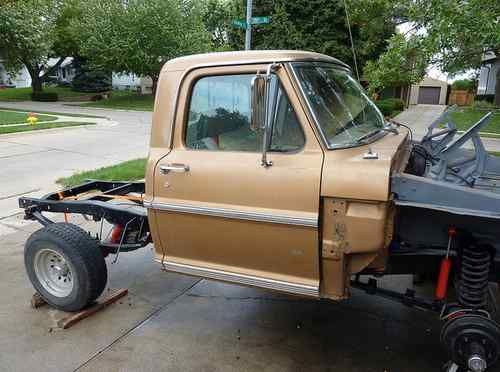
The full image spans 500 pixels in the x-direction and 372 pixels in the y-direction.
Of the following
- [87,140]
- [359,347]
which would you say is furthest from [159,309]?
[87,140]

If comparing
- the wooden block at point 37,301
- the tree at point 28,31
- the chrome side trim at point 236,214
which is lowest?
the wooden block at point 37,301

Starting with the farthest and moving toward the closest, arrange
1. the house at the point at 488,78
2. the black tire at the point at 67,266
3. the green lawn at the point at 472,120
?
the house at the point at 488,78, the green lawn at the point at 472,120, the black tire at the point at 67,266

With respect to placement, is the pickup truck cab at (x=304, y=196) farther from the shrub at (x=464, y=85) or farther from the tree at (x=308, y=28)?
the shrub at (x=464, y=85)

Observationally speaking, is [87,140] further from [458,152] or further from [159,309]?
[458,152]

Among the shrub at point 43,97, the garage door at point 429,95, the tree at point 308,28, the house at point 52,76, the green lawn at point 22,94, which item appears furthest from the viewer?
the house at point 52,76

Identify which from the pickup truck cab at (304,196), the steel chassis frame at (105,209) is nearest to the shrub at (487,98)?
the pickup truck cab at (304,196)

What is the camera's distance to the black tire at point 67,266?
3727 mm

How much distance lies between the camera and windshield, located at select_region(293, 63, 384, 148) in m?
2.98

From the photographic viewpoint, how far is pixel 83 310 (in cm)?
389

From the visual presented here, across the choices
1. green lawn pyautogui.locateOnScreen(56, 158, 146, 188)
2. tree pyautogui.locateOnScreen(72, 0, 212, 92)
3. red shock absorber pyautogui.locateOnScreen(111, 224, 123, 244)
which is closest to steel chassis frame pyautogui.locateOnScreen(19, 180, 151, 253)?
red shock absorber pyautogui.locateOnScreen(111, 224, 123, 244)

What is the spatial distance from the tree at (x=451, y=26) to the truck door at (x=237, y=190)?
4.42 meters

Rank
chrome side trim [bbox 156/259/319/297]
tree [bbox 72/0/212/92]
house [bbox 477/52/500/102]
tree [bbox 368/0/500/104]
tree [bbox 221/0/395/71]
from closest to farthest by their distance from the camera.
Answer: chrome side trim [bbox 156/259/319/297]
tree [bbox 368/0/500/104]
tree [bbox 221/0/395/71]
tree [bbox 72/0/212/92]
house [bbox 477/52/500/102]

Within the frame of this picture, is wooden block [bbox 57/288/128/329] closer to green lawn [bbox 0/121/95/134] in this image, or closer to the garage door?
green lawn [bbox 0/121/95/134]

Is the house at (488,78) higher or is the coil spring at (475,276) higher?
the house at (488,78)
